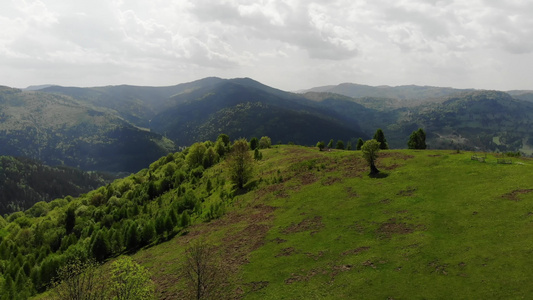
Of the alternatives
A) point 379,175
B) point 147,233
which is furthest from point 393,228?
point 147,233

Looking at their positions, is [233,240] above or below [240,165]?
below

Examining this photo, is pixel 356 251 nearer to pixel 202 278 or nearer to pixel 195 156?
pixel 202 278

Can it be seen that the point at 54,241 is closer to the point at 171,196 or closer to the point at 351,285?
the point at 171,196

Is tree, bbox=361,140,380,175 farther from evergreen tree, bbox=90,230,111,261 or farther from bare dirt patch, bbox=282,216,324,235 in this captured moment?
evergreen tree, bbox=90,230,111,261

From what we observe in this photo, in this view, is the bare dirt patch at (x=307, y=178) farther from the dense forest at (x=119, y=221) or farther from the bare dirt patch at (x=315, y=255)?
the bare dirt patch at (x=315, y=255)

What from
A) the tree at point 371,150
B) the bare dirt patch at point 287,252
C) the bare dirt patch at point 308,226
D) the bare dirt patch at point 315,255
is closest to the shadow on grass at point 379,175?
the tree at point 371,150

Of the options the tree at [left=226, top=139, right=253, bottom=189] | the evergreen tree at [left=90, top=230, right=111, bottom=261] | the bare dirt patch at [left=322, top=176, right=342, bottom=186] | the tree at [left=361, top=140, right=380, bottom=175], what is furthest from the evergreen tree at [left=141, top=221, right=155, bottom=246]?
the tree at [left=361, top=140, right=380, bottom=175]
